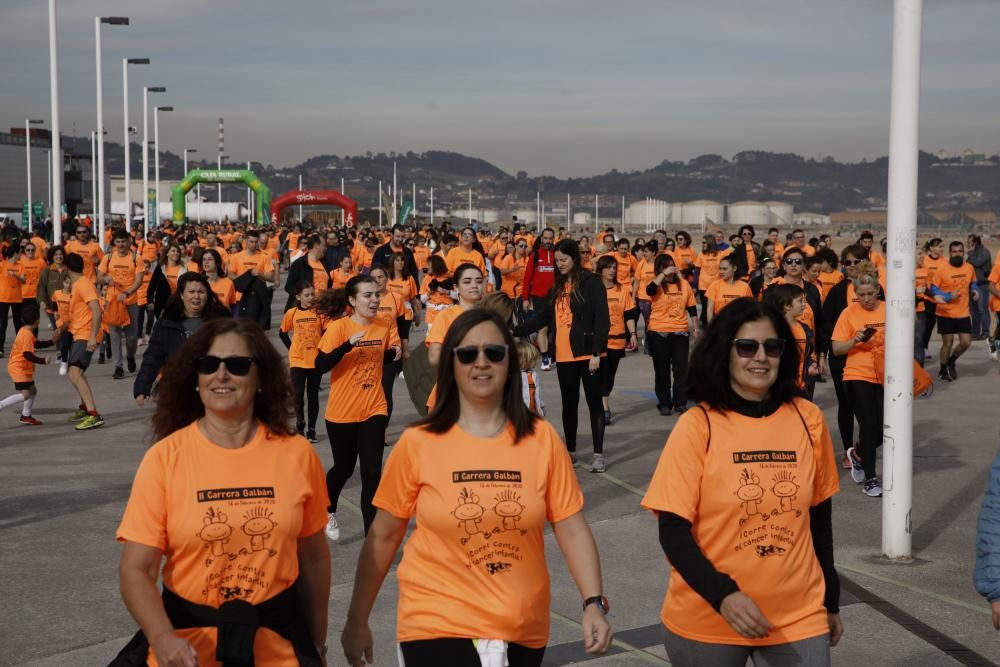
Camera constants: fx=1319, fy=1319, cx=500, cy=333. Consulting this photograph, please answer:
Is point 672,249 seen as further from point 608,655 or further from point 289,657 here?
point 289,657

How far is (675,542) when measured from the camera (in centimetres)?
380

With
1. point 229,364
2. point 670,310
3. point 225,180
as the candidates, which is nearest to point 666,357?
point 670,310

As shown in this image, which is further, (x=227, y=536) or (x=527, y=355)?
(x=527, y=355)

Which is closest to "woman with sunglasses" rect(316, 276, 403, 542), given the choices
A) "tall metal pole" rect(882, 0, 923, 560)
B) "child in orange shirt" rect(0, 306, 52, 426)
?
"tall metal pole" rect(882, 0, 923, 560)

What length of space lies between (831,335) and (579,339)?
200 cm

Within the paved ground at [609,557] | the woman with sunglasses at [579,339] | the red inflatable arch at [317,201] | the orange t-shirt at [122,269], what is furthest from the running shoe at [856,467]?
the red inflatable arch at [317,201]

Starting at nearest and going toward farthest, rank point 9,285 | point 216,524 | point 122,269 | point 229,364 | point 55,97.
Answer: point 216,524 → point 229,364 → point 122,269 → point 9,285 → point 55,97

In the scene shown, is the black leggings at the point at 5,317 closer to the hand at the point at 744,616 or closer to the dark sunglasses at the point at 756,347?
the dark sunglasses at the point at 756,347

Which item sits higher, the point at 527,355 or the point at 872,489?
the point at 527,355

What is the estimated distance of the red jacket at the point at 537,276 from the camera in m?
17.6

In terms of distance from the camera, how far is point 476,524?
3.72 metres

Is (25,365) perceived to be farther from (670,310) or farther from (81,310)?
(670,310)

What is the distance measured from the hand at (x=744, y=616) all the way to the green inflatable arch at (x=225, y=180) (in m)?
64.3

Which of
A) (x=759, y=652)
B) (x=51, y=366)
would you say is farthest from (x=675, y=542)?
(x=51, y=366)
